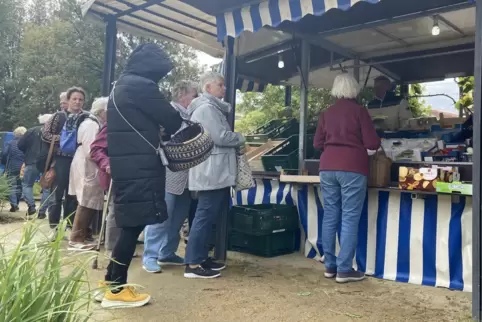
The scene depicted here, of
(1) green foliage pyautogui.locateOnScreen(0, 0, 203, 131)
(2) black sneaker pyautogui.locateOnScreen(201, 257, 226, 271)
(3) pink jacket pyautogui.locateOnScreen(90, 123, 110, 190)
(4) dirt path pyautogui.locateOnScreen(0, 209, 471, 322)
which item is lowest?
(4) dirt path pyautogui.locateOnScreen(0, 209, 471, 322)

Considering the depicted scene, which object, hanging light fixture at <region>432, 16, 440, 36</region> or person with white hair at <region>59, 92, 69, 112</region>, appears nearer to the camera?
hanging light fixture at <region>432, 16, 440, 36</region>

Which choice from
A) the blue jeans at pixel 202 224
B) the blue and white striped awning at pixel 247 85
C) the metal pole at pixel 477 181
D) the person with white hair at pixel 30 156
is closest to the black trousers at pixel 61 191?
the person with white hair at pixel 30 156

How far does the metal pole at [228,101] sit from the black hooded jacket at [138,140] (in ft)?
4.42

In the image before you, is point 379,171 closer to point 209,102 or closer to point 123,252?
point 209,102

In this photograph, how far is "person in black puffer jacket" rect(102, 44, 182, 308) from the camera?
9.45 ft

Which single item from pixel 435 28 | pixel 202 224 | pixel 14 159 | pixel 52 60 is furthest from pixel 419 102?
pixel 52 60

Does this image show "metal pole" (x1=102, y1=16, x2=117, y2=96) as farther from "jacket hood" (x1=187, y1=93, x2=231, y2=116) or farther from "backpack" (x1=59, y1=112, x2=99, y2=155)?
"jacket hood" (x1=187, y1=93, x2=231, y2=116)

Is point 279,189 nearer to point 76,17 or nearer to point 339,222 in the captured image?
point 339,222

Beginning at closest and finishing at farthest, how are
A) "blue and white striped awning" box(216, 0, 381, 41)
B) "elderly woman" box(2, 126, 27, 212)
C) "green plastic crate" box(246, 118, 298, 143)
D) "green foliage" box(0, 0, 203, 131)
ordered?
"blue and white striped awning" box(216, 0, 381, 41) < "green plastic crate" box(246, 118, 298, 143) < "elderly woman" box(2, 126, 27, 212) < "green foliage" box(0, 0, 203, 131)

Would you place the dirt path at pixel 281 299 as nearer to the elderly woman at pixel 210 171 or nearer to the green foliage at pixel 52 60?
the elderly woman at pixel 210 171

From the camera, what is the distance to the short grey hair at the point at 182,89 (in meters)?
4.17

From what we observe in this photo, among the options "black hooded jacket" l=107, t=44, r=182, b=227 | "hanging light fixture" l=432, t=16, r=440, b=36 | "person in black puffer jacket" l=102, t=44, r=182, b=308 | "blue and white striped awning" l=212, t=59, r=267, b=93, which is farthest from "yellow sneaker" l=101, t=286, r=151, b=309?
"blue and white striped awning" l=212, t=59, r=267, b=93

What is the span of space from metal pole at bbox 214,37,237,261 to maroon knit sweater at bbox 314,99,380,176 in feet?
3.41

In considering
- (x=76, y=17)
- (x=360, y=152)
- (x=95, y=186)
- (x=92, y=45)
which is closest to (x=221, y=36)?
(x=360, y=152)
